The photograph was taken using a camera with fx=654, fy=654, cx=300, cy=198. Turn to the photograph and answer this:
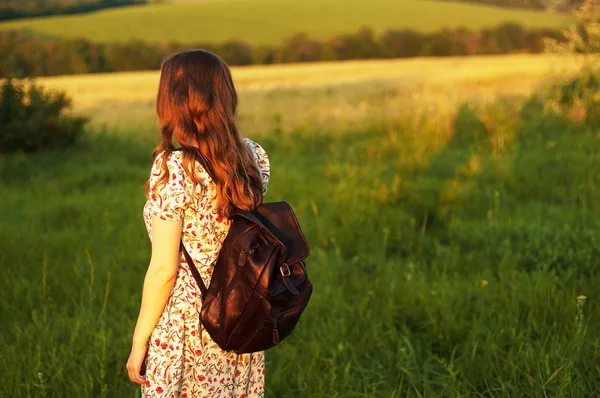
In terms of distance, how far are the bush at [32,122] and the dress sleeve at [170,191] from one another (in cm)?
826

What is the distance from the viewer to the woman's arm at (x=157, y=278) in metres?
2.18

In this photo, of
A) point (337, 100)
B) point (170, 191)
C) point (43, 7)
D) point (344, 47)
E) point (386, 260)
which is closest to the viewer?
point (170, 191)

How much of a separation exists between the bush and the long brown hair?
26.9 ft

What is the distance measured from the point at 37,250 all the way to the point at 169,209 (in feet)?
12.4

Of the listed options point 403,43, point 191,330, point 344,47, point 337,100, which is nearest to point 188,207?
point 191,330

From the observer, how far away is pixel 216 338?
226cm

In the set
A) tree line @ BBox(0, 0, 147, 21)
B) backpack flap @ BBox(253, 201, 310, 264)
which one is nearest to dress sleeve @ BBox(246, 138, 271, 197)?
backpack flap @ BBox(253, 201, 310, 264)

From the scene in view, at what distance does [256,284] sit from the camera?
7.13 feet

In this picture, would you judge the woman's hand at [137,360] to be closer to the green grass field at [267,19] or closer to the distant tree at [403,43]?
the green grass field at [267,19]

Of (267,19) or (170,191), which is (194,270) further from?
(267,19)

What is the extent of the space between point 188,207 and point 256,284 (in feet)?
1.17

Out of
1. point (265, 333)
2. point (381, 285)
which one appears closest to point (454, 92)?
point (381, 285)

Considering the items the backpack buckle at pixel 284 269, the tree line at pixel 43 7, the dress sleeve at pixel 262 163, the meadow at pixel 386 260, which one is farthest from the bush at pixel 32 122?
the tree line at pixel 43 7

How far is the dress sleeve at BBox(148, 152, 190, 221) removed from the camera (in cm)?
215
